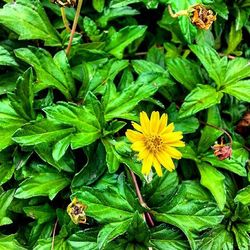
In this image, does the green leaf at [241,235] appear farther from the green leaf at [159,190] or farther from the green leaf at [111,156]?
the green leaf at [111,156]

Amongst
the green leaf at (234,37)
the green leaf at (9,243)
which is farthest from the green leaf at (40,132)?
the green leaf at (234,37)

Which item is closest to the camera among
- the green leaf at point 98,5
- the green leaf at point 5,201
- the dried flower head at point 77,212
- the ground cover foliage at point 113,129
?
the dried flower head at point 77,212

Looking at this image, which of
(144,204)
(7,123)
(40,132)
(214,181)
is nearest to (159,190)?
(144,204)

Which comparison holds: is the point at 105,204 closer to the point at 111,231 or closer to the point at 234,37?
the point at 111,231

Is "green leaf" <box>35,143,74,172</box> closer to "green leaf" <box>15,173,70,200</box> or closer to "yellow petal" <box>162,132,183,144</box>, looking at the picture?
"green leaf" <box>15,173,70,200</box>

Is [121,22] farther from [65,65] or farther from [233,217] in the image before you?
[233,217]

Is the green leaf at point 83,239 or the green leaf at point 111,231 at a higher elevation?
the green leaf at point 111,231

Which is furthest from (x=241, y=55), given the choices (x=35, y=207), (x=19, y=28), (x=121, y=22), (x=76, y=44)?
(x=35, y=207)
